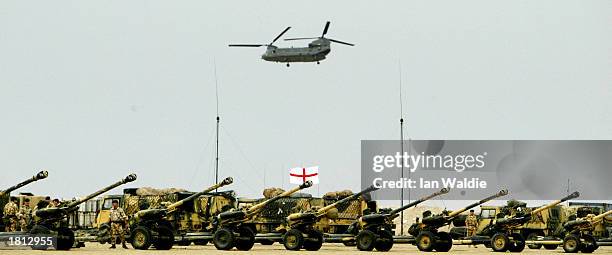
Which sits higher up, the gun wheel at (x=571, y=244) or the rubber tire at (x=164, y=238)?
the rubber tire at (x=164, y=238)

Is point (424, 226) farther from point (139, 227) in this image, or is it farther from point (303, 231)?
point (139, 227)

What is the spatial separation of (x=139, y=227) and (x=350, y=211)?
1478 centimetres

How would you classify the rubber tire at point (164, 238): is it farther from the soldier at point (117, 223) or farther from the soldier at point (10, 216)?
the soldier at point (10, 216)

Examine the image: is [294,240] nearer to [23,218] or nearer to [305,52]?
[23,218]

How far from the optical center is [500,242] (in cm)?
4422

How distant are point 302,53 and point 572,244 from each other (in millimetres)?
39589

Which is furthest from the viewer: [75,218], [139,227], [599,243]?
[75,218]

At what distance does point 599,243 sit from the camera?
48.7 metres

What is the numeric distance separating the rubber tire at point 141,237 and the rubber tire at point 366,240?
23.7ft

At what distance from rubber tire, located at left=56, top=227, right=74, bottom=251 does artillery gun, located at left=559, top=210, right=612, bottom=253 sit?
57.8 ft

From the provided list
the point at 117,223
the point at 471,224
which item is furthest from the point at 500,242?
the point at 117,223

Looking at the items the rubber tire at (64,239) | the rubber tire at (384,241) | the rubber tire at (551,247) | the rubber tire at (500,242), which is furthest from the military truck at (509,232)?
the rubber tire at (64,239)

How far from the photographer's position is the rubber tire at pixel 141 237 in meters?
40.6

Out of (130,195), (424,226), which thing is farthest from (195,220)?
(424,226)
